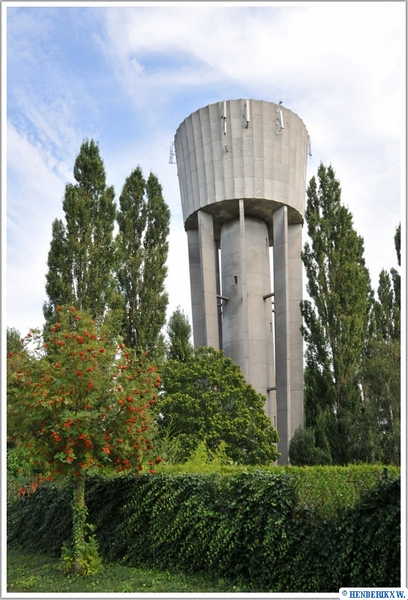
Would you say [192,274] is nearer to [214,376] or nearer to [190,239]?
[190,239]

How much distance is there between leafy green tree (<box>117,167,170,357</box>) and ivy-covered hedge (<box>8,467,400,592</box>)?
1124cm

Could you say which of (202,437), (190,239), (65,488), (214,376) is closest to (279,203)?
(190,239)

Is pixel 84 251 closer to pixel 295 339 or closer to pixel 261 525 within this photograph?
pixel 295 339

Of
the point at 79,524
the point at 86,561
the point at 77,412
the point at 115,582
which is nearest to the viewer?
the point at 115,582

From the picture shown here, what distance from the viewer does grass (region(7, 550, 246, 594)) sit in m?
7.82

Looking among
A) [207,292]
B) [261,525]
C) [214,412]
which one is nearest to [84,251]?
[207,292]

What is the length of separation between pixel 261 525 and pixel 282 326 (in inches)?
668

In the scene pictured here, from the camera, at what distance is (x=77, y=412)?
9.00 m

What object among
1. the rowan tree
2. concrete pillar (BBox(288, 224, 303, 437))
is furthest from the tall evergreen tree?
the rowan tree

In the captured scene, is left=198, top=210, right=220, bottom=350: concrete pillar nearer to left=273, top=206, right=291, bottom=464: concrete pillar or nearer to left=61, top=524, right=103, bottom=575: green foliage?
left=273, top=206, right=291, bottom=464: concrete pillar

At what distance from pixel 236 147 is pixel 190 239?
548 centimetres

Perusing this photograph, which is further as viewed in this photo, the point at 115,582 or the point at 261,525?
the point at 115,582

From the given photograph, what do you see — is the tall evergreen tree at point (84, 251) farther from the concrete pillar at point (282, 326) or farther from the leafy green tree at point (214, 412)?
the concrete pillar at point (282, 326)

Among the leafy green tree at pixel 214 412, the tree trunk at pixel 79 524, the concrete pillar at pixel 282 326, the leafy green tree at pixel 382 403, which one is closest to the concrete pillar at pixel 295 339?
the concrete pillar at pixel 282 326
